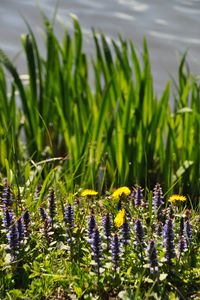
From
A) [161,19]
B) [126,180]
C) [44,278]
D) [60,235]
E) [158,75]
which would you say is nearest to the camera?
[44,278]

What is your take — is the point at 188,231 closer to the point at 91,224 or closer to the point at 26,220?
the point at 91,224

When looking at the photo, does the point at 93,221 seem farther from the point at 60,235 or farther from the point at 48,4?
the point at 48,4

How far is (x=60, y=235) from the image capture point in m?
3.12

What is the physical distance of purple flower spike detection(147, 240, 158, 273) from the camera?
271cm

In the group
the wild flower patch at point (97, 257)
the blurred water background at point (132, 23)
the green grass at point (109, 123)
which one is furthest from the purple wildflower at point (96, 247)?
the blurred water background at point (132, 23)

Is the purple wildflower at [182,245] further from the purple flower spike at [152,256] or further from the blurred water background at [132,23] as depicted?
the blurred water background at [132,23]

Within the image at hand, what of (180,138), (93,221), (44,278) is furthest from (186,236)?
(180,138)

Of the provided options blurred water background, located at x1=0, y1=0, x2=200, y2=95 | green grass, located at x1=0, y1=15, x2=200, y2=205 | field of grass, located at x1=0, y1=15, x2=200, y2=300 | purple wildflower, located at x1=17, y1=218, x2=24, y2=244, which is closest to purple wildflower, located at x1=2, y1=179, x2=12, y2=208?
field of grass, located at x1=0, y1=15, x2=200, y2=300

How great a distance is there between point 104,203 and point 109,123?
144 cm

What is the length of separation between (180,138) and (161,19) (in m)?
3.39

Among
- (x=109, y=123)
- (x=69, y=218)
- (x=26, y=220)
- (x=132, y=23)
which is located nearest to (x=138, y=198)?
(x=69, y=218)

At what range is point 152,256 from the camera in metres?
2.74

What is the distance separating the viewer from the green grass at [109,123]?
14.8 feet

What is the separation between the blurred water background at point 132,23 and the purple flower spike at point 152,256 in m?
4.46
